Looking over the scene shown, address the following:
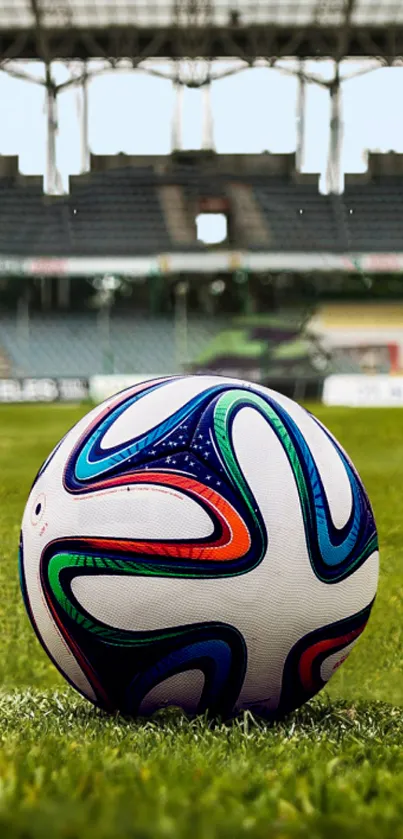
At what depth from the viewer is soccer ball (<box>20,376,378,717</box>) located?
11.0 ft

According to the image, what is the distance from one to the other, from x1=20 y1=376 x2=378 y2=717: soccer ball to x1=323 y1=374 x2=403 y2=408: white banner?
27.9 meters

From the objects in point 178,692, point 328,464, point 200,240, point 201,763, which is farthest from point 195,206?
point 201,763

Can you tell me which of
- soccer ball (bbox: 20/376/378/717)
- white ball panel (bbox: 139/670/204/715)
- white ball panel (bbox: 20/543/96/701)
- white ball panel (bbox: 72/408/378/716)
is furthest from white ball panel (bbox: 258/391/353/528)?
white ball panel (bbox: 20/543/96/701)

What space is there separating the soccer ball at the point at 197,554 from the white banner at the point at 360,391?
27.9 m

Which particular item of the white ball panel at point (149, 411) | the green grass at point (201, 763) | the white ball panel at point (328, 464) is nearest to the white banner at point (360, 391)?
the green grass at point (201, 763)

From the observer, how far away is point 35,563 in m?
3.60

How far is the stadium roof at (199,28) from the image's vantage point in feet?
115

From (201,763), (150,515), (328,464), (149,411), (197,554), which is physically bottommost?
(201,763)

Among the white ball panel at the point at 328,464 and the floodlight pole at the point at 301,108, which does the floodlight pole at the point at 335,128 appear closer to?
the floodlight pole at the point at 301,108

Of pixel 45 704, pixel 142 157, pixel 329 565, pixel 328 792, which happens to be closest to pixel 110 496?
pixel 329 565

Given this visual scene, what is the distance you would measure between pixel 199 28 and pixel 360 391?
1228cm

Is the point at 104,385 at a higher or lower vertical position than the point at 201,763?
lower

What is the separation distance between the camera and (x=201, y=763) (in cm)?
260

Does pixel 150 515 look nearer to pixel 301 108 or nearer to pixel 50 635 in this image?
pixel 50 635
